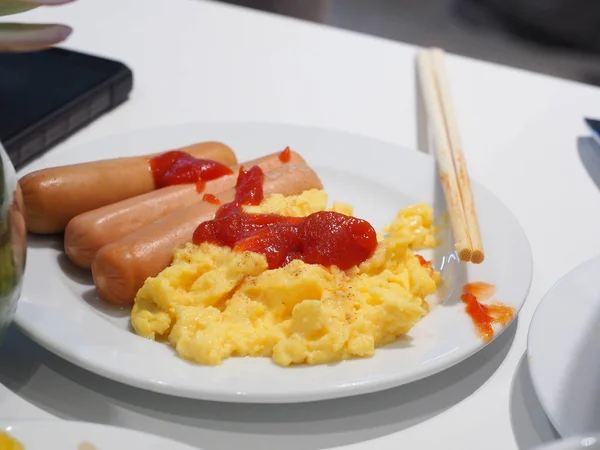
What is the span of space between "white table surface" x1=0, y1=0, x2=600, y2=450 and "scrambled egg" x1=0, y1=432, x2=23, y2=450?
0.23m

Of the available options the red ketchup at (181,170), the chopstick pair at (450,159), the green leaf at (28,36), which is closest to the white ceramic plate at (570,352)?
the chopstick pair at (450,159)

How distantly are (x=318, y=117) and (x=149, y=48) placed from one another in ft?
2.69

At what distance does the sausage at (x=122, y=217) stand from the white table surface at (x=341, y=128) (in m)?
0.24

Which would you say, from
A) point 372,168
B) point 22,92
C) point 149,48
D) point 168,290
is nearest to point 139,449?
point 168,290

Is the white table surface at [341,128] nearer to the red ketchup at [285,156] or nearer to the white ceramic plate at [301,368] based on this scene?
the white ceramic plate at [301,368]

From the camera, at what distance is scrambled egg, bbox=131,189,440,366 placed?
1364mm

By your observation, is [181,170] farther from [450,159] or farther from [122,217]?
[450,159]

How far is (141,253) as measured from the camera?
5.05 ft

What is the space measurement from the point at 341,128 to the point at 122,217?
1062mm

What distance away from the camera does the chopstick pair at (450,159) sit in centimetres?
167

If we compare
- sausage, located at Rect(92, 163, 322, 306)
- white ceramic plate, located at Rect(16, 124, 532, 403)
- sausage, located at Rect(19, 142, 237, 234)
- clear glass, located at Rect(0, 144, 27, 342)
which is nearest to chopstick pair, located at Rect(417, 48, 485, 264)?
white ceramic plate, located at Rect(16, 124, 532, 403)

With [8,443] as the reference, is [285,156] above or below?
above

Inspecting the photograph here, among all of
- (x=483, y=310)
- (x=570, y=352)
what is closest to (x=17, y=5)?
(x=483, y=310)

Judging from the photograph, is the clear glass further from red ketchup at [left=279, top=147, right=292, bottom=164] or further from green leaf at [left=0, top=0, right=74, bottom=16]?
red ketchup at [left=279, top=147, right=292, bottom=164]
